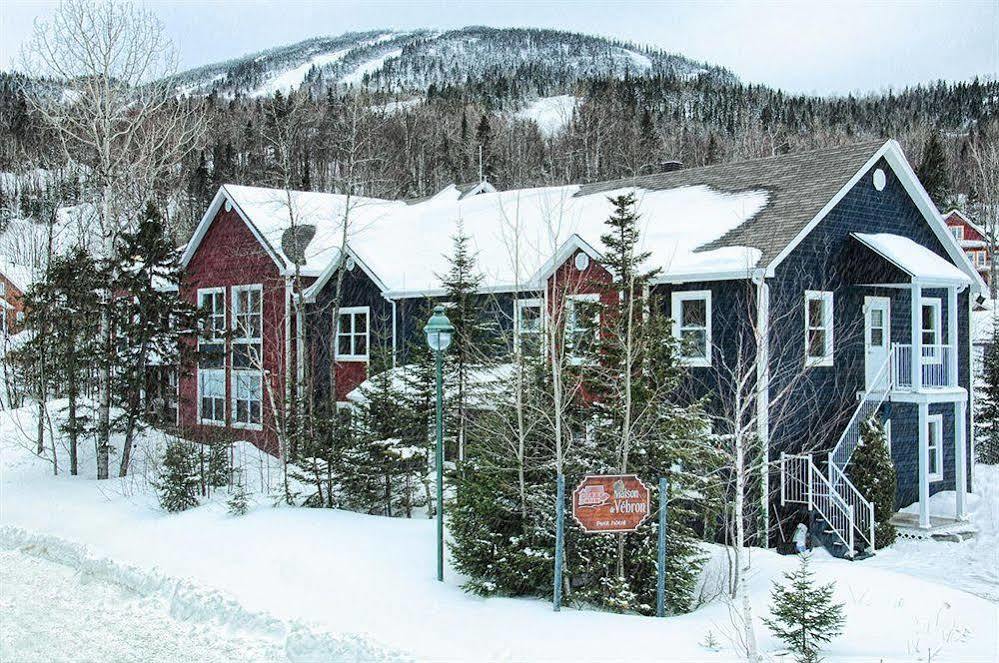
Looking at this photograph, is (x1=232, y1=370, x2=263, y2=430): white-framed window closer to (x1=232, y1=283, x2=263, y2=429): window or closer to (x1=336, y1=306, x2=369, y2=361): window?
(x1=232, y1=283, x2=263, y2=429): window

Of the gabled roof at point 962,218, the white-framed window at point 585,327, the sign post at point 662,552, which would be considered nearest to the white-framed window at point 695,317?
the white-framed window at point 585,327

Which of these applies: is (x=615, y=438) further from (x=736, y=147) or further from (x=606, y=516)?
(x=736, y=147)

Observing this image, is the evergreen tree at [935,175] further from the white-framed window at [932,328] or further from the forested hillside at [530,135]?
the white-framed window at [932,328]

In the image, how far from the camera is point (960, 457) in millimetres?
21141

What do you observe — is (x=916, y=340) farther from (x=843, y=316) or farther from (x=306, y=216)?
(x=306, y=216)

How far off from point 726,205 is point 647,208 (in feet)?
7.04

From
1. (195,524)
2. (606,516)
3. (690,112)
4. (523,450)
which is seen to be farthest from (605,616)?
(690,112)

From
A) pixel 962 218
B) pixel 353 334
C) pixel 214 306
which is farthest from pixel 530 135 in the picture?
pixel 353 334

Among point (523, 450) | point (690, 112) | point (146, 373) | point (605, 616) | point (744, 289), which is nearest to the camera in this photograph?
point (605, 616)

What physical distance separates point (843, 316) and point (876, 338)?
1.67m

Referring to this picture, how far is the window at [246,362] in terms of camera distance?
27.8 m

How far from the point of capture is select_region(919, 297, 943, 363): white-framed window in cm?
2195

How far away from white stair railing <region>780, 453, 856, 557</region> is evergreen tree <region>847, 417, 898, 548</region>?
1.71 ft

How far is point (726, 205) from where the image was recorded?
21.5 m
